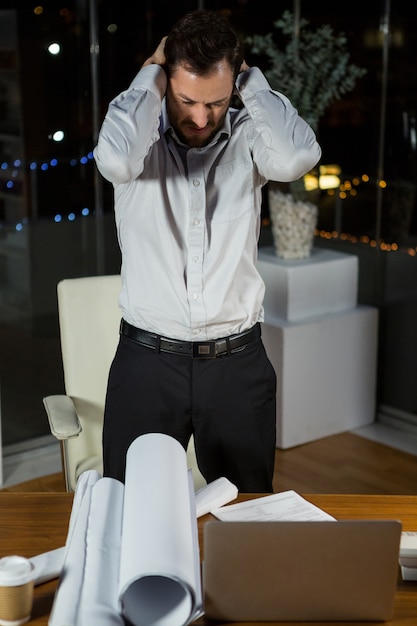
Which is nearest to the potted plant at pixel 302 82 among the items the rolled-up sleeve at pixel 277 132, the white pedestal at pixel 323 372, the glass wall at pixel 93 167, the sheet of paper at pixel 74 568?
the glass wall at pixel 93 167

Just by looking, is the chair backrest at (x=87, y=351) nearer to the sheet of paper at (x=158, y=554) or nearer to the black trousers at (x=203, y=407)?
the black trousers at (x=203, y=407)

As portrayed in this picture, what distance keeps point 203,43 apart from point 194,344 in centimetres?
77

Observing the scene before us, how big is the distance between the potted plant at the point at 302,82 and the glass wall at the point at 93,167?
0.21 metres

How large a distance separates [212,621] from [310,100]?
319 cm

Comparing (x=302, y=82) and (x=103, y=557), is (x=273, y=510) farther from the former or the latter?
(x=302, y=82)

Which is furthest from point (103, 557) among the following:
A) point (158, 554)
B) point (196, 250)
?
point (196, 250)

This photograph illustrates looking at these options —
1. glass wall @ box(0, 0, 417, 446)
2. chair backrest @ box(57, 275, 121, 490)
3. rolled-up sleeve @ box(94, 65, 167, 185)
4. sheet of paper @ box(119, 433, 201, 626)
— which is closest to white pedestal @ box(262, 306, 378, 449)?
glass wall @ box(0, 0, 417, 446)

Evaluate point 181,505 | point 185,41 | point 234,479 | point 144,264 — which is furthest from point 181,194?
point 181,505

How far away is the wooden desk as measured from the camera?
178 centimetres

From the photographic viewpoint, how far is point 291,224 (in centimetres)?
445

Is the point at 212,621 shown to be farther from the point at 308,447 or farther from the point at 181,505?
the point at 308,447

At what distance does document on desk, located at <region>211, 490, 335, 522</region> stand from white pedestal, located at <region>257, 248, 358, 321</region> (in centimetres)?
249

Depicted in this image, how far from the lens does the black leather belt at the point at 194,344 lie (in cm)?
249

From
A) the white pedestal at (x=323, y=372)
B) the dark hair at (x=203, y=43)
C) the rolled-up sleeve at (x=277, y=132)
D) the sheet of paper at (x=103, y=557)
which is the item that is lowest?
the white pedestal at (x=323, y=372)
